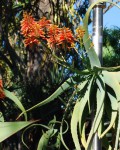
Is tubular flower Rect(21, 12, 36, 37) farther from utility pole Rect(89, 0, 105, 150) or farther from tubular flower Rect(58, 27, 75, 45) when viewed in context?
utility pole Rect(89, 0, 105, 150)

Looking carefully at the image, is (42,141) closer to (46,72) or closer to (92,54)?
(92,54)

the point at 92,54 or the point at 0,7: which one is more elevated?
the point at 0,7

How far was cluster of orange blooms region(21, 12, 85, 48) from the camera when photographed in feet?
7.17

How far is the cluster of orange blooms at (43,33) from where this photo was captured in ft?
7.17

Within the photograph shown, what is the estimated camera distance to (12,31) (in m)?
4.90

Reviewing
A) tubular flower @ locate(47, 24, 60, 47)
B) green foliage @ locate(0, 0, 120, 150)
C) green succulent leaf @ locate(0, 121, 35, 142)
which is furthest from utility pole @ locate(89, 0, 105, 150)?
green succulent leaf @ locate(0, 121, 35, 142)

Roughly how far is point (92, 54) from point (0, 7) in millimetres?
2163

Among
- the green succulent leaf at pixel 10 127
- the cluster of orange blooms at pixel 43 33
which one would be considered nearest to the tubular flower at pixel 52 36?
the cluster of orange blooms at pixel 43 33

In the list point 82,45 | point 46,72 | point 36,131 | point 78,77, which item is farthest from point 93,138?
point 46,72

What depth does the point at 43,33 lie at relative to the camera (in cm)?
220

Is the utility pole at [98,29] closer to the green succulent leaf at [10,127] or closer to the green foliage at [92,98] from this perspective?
the green foliage at [92,98]

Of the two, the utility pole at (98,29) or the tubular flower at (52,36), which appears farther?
the utility pole at (98,29)

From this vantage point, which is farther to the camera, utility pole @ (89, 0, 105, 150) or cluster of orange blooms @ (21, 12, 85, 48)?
utility pole @ (89, 0, 105, 150)

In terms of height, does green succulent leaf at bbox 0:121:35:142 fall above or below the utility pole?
below
